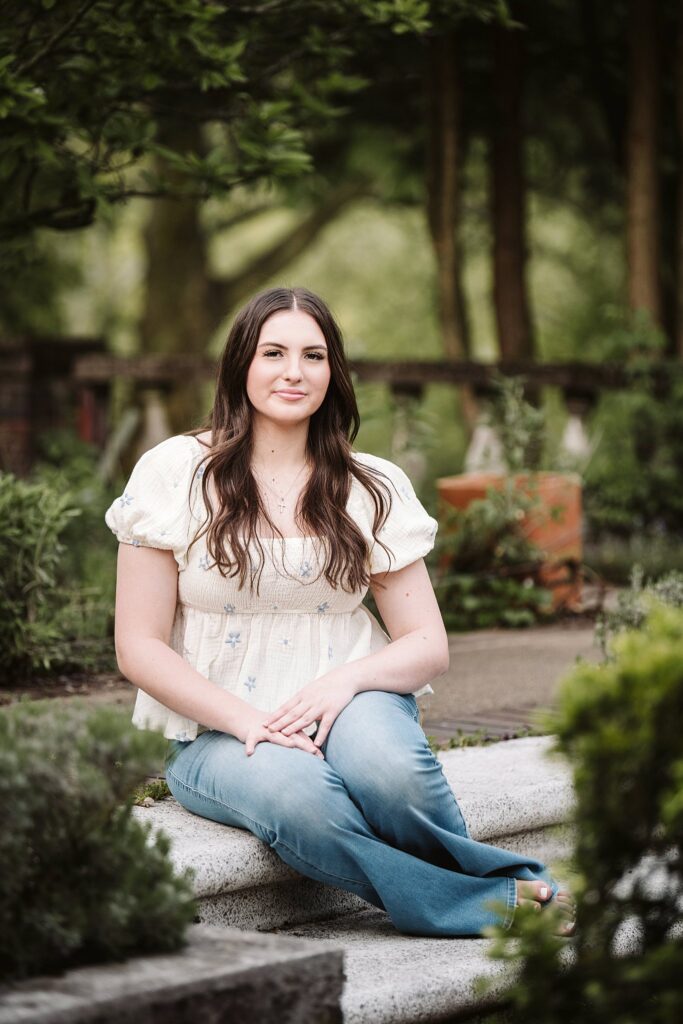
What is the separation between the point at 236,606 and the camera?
334 cm

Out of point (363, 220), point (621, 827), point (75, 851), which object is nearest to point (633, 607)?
point (621, 827)

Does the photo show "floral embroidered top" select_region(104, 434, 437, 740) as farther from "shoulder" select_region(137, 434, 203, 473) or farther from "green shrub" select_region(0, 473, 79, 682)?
"green shrub" select_region(0, 473, 79, 682)

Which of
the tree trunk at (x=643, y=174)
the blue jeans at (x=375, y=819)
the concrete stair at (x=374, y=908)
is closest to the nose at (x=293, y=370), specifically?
the blue jeans at (x=375, y=819)

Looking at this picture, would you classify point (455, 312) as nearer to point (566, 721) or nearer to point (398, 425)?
point (398, 425)

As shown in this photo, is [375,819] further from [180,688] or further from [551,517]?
[551,517]

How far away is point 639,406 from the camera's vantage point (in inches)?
348

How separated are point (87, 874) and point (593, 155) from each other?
39.0 ft

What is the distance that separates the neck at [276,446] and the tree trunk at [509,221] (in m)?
6.67

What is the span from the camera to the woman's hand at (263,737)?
122 inches

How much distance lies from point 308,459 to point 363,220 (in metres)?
16.8

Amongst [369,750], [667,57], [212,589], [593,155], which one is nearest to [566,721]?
[369,750]

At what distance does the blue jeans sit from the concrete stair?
0.24 ft

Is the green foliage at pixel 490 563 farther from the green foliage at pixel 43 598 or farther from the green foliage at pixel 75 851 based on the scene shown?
the green foliage at pixel 75 851

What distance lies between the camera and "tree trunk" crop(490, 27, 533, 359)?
10.1 meters
